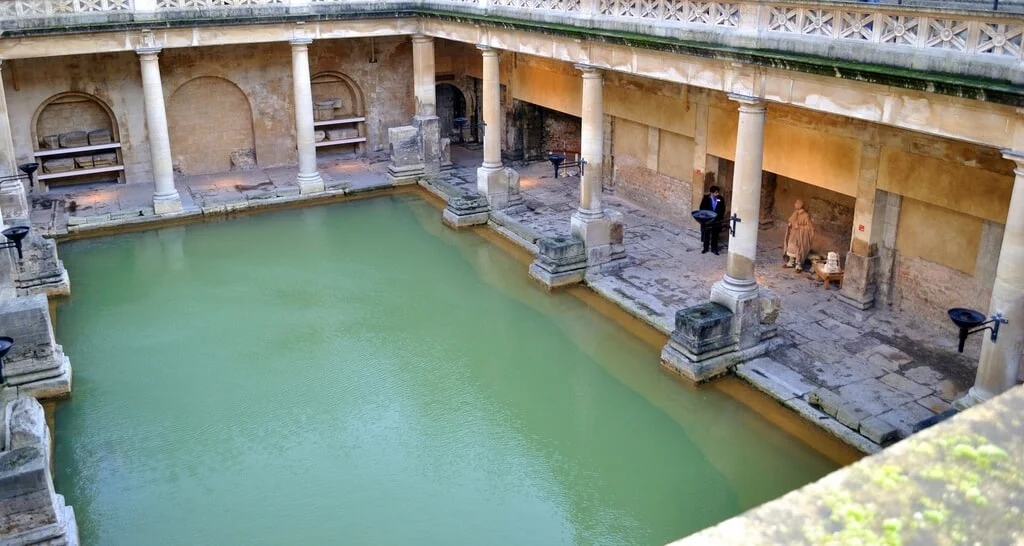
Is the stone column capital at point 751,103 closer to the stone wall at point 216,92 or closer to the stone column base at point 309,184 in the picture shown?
the stone column base at point 309,184

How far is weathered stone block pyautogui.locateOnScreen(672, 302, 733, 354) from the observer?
1159cm

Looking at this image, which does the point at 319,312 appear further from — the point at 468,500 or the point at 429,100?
the point at 429,100

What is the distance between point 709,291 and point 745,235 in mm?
2076

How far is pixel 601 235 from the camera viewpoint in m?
15.2

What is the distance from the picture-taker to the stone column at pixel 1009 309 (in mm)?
8945

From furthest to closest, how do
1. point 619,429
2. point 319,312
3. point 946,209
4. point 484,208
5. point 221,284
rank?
point 484,208
point 221,284
point 319,312
point 946,209
point 619,429

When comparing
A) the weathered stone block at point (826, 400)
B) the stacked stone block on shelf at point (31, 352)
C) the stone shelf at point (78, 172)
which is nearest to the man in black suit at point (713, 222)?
the weathered stone block at point (826, 400)

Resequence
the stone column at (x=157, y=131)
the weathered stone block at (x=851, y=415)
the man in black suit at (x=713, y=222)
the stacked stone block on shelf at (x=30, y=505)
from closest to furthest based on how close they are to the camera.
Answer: the stacked stone block on shelf at (x=30, y=505) < the weathered stone block at (x=851, y=415) < the man in black suit at (x=713, y=222) < the stone column at (x=157, y=131)

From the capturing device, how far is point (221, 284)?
15.4 meters

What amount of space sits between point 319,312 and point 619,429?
5697 mm

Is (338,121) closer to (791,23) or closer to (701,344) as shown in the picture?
(701,344)

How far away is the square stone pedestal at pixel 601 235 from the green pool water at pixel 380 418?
3.58 feet

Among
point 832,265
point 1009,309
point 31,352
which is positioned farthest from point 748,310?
point 31,352

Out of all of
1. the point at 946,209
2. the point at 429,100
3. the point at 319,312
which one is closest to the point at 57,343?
the point at 319,312
